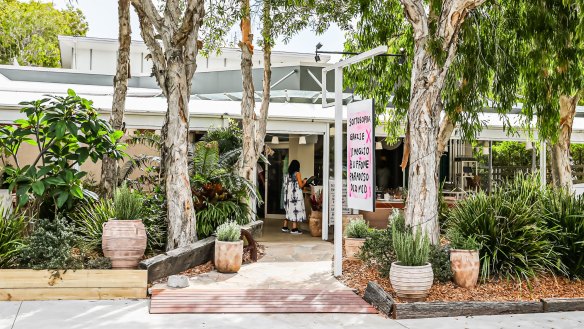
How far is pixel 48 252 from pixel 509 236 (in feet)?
18.0

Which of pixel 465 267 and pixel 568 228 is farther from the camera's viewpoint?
pixel 568 228

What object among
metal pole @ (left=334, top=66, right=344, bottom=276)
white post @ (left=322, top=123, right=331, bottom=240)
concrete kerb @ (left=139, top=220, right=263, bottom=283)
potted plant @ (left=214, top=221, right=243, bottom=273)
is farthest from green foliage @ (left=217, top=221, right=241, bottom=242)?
white post @ (left=322, top=123, right=331, bottom=240)

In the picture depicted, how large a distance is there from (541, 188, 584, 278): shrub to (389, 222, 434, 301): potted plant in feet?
6.76

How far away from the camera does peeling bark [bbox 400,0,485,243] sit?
7289 millimetres

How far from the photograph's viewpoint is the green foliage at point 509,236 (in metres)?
6.99

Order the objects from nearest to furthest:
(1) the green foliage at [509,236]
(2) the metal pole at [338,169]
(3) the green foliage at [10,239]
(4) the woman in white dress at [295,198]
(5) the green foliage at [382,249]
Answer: (3) the green foliage at [10,239] < (1) the green foliage at [509,236] < (5) the green foliage at [382,249] < (2) the metal pole at [338,169] < (4) the woman in white dress at [295,198]

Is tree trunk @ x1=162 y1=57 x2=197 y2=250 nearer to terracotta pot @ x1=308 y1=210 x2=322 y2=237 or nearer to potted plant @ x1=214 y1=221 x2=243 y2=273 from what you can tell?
potted plant @ x1=214 y1=221 x2=243 y2=273

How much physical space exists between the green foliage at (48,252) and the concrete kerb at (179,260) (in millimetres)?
841

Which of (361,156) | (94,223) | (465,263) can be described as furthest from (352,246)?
(94,223)

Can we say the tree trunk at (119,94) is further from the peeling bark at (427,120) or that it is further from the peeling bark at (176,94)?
the peeling bark at (427,120)

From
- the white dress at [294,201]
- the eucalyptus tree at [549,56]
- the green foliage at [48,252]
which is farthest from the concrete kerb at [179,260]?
the eucalyptus tree at [549,56]

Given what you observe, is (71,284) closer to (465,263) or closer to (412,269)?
(412,269)

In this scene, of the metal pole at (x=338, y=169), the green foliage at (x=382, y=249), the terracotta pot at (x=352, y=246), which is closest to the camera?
the green foliage at (x=382, y=249)

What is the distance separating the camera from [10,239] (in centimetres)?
665
